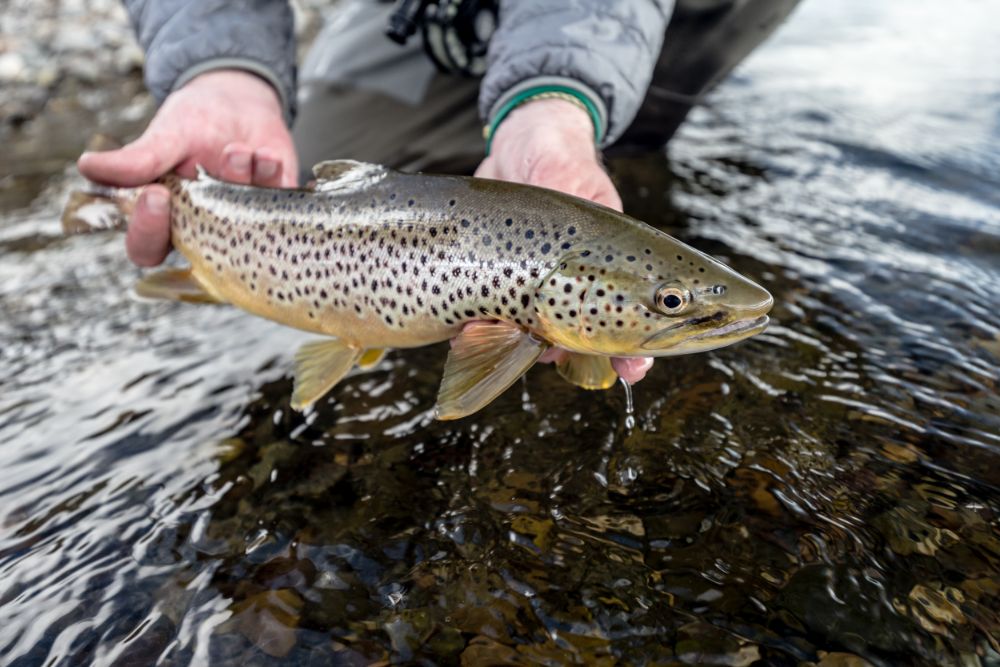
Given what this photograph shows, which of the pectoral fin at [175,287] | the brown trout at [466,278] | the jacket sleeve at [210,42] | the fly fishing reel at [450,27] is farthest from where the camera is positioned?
the fly fishing reel at [450,27]

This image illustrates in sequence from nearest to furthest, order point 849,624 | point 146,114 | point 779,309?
point 849,624 < point 779,309 < point 146,114

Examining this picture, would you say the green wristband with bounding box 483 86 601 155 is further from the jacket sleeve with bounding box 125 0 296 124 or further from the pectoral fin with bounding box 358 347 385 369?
the jacket sleeve with bounding box 125 0 296 124

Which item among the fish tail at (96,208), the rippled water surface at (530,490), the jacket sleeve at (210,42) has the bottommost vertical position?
the rippled water surface at (530,490)

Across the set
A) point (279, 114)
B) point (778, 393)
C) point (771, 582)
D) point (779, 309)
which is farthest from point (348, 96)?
point (771, 582)

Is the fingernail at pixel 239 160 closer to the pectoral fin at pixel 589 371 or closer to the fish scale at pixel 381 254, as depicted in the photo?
the fish scale at pixel 381 254

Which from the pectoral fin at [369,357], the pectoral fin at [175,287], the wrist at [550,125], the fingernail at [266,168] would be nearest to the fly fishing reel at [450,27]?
the fingernail at [266,168]

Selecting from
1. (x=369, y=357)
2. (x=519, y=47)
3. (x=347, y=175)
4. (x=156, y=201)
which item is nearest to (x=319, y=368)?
(x=369, y=357)

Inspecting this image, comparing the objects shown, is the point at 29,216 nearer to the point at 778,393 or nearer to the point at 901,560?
the point at 778,393
